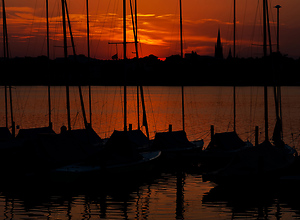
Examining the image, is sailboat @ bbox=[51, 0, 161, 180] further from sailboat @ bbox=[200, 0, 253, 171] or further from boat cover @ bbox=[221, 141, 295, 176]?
boat cover @ bbox=[221, 141, 295, 176]

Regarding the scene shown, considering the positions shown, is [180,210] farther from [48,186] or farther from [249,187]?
[48,186]

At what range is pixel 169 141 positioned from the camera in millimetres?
40469

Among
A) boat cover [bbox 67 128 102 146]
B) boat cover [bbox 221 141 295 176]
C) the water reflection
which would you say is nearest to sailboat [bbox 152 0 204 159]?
boat cover [bbox 67 128 102 146]

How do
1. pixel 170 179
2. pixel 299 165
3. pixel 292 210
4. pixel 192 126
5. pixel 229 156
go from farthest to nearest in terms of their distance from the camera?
pixel 192 126 < pixel 229 156 < pixel 170 179 < pixel 299 165 < pixel 292 210

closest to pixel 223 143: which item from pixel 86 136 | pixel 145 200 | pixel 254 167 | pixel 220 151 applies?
pixel 220 151

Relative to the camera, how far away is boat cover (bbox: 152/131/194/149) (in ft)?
131

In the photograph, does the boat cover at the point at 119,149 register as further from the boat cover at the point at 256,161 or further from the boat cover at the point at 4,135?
the boat cover at the point at 4,135

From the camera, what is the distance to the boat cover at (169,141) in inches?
1571

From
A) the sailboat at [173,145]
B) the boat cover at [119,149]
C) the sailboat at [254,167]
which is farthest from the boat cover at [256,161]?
the sailboat at [173,145]

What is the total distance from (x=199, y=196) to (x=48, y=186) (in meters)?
8.98

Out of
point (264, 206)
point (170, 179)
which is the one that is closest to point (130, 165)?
point (170, 179)

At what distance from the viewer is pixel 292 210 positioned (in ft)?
86.4

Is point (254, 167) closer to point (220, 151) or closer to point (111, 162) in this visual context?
point (111, 162)

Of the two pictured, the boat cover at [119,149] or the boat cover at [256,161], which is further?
the boat cover at [119,149]
